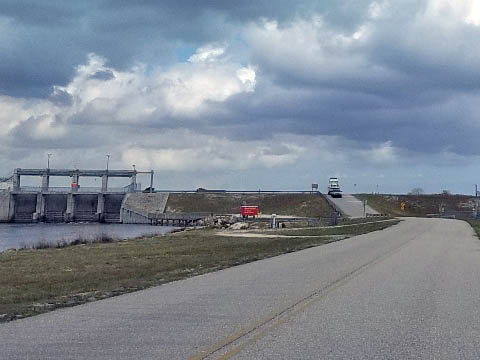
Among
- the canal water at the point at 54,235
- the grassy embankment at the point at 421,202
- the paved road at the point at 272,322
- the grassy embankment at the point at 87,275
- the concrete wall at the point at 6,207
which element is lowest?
the canal water at the point at 54,235

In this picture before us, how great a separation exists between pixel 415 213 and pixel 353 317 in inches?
4716

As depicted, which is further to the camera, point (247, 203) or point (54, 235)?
point (247, 203)

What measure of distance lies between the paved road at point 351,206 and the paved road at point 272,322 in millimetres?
80942

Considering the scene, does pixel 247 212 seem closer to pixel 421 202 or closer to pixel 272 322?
pixel 421 202

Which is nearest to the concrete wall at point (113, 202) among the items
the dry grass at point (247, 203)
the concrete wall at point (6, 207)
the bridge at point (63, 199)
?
the bridge at point (63, 199)

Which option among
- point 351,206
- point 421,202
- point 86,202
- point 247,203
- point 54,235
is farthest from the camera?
point 86,202

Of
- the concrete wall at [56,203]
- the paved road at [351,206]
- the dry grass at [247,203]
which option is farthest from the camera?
the concrete wall at [56,203]

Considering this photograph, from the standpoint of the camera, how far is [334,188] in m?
133

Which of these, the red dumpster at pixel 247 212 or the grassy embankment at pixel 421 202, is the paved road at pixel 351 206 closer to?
the grassy embankment at pixel 421 202

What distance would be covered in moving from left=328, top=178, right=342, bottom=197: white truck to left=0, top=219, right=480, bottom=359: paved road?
11359cm

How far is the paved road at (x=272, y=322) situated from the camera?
28.9ft

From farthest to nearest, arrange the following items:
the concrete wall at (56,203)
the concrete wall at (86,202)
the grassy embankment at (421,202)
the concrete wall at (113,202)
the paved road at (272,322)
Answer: the concrete wall at (86,202)
the concrete wall at (56,203)
the concrete wall at (113,202)
the grassy embankment at (421,202)
the paved road at (272,322)

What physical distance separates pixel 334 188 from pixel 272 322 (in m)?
123

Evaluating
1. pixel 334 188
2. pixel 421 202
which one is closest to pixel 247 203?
pixel 334 188
